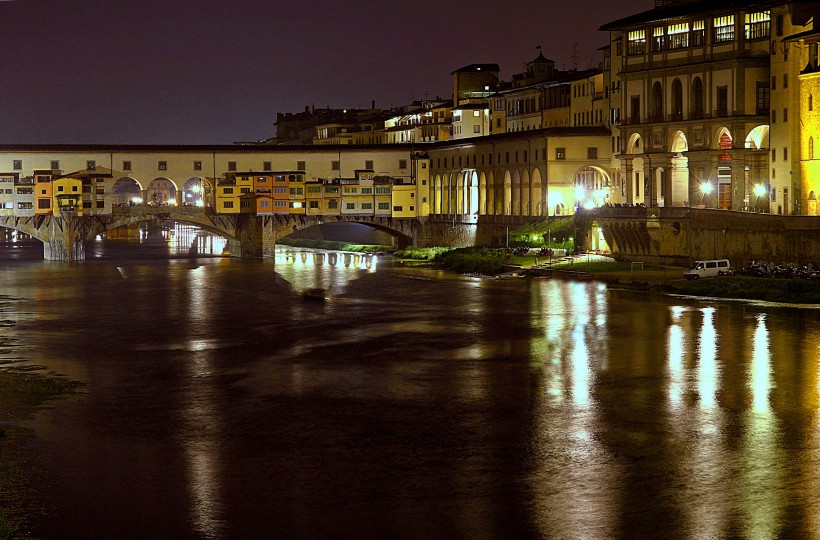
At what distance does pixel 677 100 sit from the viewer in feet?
201

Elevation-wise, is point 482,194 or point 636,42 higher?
point 636,42

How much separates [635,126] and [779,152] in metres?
10.3

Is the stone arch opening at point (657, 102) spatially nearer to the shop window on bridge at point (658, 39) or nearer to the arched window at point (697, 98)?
the shop window on bridge at point (658, 39)

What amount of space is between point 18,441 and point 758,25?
143 ft

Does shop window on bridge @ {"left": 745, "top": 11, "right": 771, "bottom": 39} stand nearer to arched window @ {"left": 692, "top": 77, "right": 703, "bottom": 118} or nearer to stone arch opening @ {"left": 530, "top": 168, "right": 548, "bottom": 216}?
arched window @ {"left": 692, "top": 77, "right": 703, "bottom": 118}

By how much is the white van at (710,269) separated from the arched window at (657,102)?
44.8 feet

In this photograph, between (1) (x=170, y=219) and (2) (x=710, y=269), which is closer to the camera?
(2) (x=710, y=269)

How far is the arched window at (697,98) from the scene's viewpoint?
197 ft

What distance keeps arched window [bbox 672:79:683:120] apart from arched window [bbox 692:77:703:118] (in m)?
0.86

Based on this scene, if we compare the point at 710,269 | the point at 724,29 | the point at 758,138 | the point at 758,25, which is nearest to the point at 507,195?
the point at 758,138

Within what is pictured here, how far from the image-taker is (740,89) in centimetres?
5788

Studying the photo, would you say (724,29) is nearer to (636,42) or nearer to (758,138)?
(758,138)

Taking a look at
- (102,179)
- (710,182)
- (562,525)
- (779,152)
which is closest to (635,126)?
(710,182)

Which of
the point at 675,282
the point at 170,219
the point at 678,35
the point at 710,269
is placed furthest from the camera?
the point at 170,219
